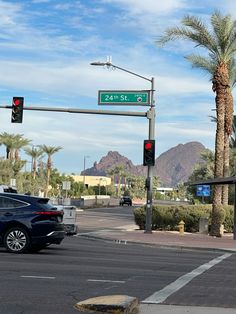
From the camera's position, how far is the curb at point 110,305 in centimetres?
810

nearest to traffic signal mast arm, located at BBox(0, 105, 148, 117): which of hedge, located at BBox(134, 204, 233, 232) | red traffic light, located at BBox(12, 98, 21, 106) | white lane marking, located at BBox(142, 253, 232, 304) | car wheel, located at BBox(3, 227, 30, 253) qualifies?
red traffic light, located at BBox(12, 98, 21, 106)

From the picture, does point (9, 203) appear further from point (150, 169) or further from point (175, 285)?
point (150, 169)

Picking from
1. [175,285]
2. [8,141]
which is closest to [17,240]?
[175,285]

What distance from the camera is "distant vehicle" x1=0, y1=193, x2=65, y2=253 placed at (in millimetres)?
16672

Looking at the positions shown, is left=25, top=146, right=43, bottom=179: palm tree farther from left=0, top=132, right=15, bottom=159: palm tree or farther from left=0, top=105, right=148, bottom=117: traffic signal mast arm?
left=0, top=105, right=148, bottom=117: traffic signal mast arm

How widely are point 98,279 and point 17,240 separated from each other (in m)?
5.46

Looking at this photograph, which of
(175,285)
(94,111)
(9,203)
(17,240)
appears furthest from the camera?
(94,111)

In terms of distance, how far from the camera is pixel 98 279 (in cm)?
1197

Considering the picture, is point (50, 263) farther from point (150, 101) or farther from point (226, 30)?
point (226, 30)

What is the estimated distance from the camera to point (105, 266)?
14531 mm

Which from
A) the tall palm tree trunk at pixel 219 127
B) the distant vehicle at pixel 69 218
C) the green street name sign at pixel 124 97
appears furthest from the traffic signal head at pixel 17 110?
the tall palm tree trunk at pixel 219 127

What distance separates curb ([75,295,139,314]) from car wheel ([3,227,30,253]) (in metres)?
8.30

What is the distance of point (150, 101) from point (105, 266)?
1678 centimetres

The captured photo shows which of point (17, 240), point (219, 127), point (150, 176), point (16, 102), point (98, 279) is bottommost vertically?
point (98, 279)
